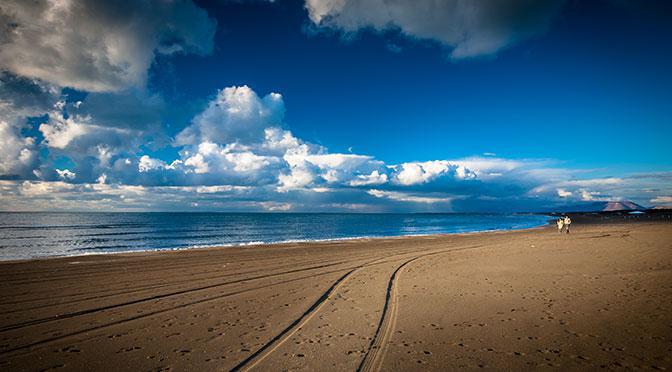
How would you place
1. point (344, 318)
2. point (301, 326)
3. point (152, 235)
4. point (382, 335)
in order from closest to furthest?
point (382, 335) → point (301, 326) → point (344, 318) → point (152, 235)

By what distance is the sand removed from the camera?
6.67 meters

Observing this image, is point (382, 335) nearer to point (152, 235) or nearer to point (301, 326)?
point (301, 326)

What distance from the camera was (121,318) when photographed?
9.52m

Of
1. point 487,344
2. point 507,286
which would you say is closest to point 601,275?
point 507,286

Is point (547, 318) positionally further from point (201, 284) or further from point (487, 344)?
point (201, 284)

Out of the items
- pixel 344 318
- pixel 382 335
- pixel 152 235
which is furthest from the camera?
pixel 152 235

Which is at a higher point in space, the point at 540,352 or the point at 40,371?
the point at 540,352

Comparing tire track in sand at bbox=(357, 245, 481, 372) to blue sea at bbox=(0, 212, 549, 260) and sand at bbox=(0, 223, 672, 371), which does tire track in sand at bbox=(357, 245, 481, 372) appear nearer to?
sand at bbox=(0, 223, 672, 371)

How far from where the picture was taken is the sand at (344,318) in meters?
6.67

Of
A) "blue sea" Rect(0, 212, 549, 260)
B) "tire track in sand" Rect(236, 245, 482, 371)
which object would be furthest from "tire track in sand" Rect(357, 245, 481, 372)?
"blue sea" Rect(0, 212, 549, 260)

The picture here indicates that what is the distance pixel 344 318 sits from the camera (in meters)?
9.25

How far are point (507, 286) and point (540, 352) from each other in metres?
6.45

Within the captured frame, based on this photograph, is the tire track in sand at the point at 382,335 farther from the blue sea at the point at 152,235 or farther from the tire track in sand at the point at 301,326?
the blue sea at the point at 152,235

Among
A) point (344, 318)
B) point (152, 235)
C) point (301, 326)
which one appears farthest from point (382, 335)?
point (152, 235)
